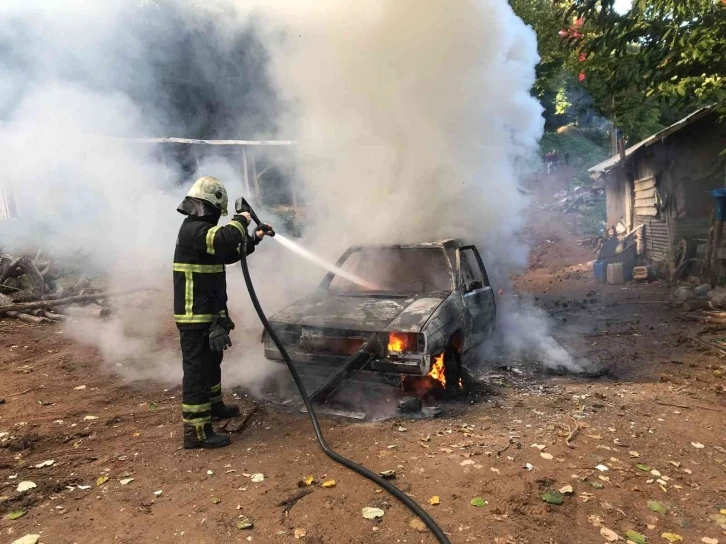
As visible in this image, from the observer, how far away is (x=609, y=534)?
8.38ft

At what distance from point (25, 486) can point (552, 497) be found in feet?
10.8

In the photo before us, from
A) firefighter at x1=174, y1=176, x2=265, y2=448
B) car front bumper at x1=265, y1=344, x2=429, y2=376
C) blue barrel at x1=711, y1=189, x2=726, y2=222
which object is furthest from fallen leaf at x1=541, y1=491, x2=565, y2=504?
blue barrel at x1=711, y1=189, x2=726, y2=222

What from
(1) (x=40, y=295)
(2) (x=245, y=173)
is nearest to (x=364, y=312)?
(1) (x=40, y=295)

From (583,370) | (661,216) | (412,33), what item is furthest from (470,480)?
(661,216)

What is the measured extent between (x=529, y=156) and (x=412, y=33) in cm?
302

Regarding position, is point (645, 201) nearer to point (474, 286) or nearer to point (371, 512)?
point (474, 286)

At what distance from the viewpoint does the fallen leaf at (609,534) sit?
2516 mm

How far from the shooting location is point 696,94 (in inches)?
227

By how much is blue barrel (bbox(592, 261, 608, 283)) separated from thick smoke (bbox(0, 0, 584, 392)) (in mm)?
5248

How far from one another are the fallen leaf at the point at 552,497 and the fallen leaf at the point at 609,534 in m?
0.27

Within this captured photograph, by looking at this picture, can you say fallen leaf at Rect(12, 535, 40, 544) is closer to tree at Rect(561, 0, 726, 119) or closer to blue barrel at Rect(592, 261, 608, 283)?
tree at Rect(561, 0, 726, 119)

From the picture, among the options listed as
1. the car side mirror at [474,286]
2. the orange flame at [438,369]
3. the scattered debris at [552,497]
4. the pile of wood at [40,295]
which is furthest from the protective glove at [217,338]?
the pile of wood at [40,295]

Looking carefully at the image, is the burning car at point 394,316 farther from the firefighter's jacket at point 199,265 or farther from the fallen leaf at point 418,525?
the fallen leaf at point 418,525

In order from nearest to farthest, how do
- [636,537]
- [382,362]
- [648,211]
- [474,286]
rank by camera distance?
[636,537] < [382,362] < [474,286] < [648,211]
